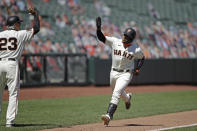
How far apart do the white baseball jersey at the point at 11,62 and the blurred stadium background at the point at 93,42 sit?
1165 cm

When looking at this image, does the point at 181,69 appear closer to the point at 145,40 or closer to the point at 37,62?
the point at 145,40

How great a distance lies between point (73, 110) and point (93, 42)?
13.0 meters

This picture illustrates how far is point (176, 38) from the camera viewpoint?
33.1m

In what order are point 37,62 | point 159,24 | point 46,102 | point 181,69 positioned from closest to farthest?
point 46,102, point 37,62, point 181,69, point 159,24

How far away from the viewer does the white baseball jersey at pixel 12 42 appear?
9.01 metres

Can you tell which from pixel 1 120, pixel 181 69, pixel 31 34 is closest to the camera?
pixel 31 34

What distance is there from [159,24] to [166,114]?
2082 centimetres

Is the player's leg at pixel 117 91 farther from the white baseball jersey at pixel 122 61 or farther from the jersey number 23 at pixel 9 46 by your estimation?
the jersey number 23 at pixel 9 46

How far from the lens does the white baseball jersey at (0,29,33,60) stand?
9.01m

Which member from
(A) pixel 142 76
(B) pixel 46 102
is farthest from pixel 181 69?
(B) pixel 46 102

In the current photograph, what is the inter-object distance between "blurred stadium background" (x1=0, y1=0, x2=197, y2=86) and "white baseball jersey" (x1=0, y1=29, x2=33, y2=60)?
1164 cm

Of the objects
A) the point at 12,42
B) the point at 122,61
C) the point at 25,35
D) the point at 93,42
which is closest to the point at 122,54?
the point at 122,61

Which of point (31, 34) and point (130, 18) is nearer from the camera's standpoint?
point (31, 34)

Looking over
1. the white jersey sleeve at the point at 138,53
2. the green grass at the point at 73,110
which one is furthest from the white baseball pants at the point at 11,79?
the white jersey sleeve at the point at 138,53
